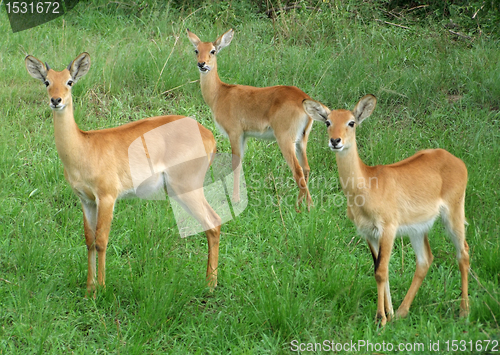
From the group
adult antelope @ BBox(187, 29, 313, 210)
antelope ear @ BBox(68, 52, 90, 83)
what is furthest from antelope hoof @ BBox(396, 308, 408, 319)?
antelope ear @ BBox(68, 52, 90, 83)

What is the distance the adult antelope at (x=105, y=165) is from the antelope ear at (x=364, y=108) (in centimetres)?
142

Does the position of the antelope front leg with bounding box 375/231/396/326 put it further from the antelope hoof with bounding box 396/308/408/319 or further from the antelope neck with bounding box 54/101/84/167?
the antelope neck with bounding box 54/101/84/167

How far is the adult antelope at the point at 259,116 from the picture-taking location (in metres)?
5.86

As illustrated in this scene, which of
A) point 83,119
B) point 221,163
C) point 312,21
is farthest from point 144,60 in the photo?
point 312,21

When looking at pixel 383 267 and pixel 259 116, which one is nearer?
pixel 383 267

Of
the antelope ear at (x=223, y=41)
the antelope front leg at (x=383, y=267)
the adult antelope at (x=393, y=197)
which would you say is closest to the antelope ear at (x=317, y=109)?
the adult antelope at (x=393, y=197)

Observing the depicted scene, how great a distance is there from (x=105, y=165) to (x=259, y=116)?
2223mm

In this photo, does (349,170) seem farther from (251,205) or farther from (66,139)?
(66,139)

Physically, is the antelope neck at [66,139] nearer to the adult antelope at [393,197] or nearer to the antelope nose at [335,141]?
the adult antelope at [393,197]

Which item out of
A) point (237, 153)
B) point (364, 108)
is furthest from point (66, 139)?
point (237, 153)

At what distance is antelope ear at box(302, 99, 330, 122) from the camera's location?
13.0 feet

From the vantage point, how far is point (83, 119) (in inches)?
265

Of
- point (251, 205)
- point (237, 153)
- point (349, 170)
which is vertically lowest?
point (251, 205)

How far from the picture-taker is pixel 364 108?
398 cm
